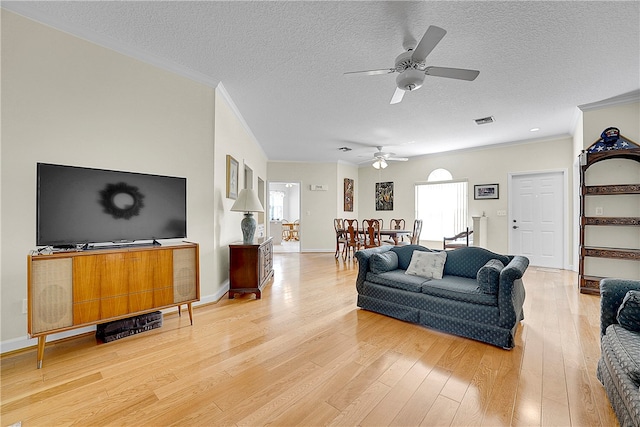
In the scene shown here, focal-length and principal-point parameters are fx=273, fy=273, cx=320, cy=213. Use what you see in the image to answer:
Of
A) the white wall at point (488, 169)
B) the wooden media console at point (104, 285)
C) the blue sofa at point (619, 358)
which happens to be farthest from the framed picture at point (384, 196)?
the wooden media console at point (104, 285)

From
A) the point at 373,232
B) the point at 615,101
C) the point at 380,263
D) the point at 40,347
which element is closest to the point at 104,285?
the point at 40,347

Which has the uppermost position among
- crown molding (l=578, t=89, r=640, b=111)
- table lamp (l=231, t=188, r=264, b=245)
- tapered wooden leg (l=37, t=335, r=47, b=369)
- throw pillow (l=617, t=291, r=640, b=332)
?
crown molding (l=578, t=89, r=640, b=111)

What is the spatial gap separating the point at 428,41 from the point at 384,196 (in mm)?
6214

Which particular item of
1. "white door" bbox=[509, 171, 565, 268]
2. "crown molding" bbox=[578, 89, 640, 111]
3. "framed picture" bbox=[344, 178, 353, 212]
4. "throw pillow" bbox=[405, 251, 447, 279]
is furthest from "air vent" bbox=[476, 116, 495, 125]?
"framed picture" bbox=[344, 178, 353, 212]

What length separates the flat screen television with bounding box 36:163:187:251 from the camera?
2074mm

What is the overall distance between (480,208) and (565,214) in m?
1.47

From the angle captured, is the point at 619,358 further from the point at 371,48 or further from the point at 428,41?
the point at 371,48

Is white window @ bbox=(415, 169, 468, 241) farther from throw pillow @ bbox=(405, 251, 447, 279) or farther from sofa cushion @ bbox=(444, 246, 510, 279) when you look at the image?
throw pillow @ bbox=(405, 251, 447, 279)

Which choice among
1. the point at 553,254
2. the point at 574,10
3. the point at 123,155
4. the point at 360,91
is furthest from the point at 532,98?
the point at 123,155


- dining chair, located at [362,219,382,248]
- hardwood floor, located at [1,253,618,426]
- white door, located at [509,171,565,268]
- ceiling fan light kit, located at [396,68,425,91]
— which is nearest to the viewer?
hardwood floor, located at [1,253,618,426]

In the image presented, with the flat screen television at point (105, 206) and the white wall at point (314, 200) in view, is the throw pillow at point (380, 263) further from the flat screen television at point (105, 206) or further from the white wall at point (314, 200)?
the white wall at point (314, 200)

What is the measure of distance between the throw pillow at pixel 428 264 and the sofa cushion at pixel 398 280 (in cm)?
7

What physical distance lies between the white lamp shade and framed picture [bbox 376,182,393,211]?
16.9 feet

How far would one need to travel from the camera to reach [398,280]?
9.40 feet
